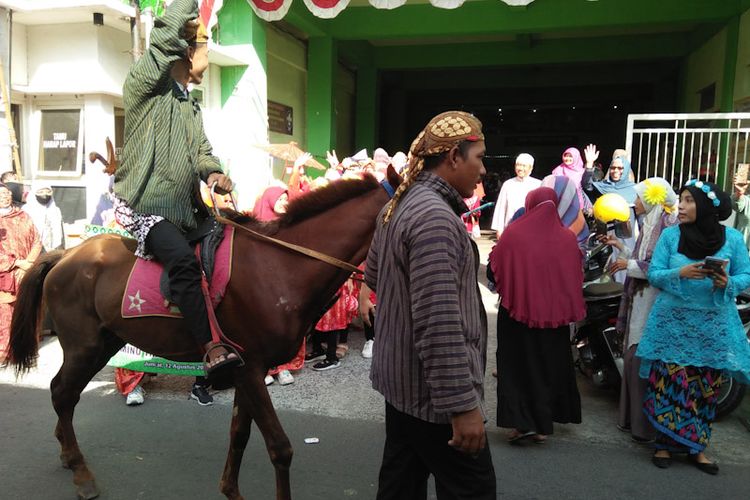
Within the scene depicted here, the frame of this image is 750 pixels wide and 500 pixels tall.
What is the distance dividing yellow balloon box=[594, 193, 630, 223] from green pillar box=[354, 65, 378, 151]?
1206 centimetres

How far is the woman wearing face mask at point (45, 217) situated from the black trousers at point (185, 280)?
14.2 feet

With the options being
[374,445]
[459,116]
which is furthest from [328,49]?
[459,116]

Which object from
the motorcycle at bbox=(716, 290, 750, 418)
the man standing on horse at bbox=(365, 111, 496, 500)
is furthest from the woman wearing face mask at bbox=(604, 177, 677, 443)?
the man standing on horse at bbox=(365, 111, 496, 500)

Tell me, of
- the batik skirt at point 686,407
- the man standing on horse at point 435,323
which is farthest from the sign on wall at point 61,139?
the batik skirt at point 686,407

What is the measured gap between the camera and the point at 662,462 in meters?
3.77

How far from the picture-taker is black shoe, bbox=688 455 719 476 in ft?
12.0

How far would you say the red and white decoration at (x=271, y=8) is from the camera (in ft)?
31.2

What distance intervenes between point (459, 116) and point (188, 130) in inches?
72.7

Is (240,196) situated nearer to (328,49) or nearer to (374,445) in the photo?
(328,49)

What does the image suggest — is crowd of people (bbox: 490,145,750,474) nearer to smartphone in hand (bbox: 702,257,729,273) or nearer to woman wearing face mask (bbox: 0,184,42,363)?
smartphone in hand (bbox: 702,257,729,273)

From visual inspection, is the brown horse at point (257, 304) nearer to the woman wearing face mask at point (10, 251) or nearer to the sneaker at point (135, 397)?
the sneaker at point (135, 397)

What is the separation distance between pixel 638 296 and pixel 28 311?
4.26 metres

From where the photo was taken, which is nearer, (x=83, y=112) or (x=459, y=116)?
(x=459, y=116)

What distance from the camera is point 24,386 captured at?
5.16m
